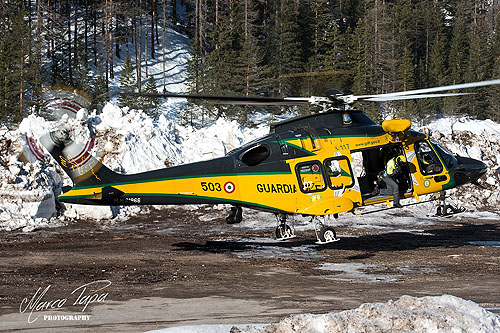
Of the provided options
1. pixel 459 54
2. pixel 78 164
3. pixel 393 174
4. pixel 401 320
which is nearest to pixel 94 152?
pixel 78 164

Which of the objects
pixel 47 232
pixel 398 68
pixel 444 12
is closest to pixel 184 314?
pixel 47 232

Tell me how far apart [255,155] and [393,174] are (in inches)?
139

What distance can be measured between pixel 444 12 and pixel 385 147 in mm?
58606

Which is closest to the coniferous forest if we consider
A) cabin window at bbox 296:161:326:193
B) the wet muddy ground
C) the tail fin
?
the wet muddy ground

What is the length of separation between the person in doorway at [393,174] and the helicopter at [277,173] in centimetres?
21

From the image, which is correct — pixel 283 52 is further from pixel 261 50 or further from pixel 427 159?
pixel 427 159

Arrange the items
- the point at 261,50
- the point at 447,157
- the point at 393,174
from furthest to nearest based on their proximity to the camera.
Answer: the point at 261,50
the point at 447,157
the point at 393,174

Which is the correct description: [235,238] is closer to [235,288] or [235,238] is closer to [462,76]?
[235,288]

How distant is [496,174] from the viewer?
26141 mm

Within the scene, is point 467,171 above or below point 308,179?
below

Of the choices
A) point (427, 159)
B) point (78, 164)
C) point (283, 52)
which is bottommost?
point (427, 159)

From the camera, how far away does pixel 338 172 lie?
1327 cm

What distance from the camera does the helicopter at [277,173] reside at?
12680 millimetres

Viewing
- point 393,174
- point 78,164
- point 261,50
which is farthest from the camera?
point 261,50
